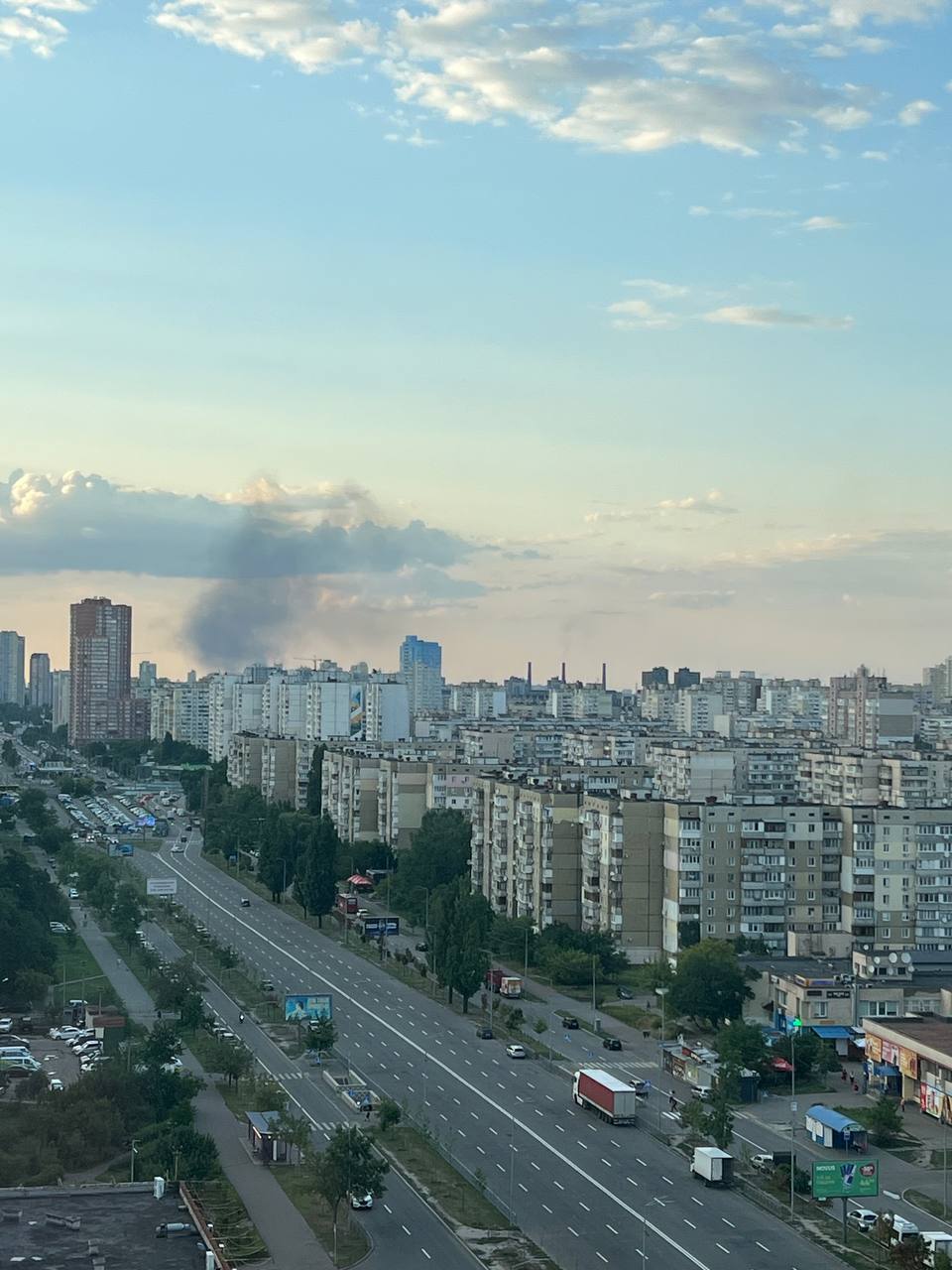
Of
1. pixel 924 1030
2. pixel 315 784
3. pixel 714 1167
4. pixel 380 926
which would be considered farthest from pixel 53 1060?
pixel 315 784

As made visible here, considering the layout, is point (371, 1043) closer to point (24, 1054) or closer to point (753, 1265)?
point (24, 1054)

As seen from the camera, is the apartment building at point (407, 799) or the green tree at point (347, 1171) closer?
the green tree at point (347, 1171)

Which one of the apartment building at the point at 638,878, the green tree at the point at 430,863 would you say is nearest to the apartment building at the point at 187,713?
the green tree at the point at 430,863

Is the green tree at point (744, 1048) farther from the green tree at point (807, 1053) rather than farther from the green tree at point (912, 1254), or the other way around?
the green tree at point (912, 1254)

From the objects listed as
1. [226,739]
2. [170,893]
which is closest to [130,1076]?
[170,893]

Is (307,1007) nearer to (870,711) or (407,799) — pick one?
(407,799)

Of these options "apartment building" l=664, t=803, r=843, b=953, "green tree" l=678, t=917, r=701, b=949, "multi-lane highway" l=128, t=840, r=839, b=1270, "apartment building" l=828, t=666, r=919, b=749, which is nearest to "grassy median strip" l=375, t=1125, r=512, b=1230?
"multi-lane highway" l=128, t=840, r=839, b=1270
